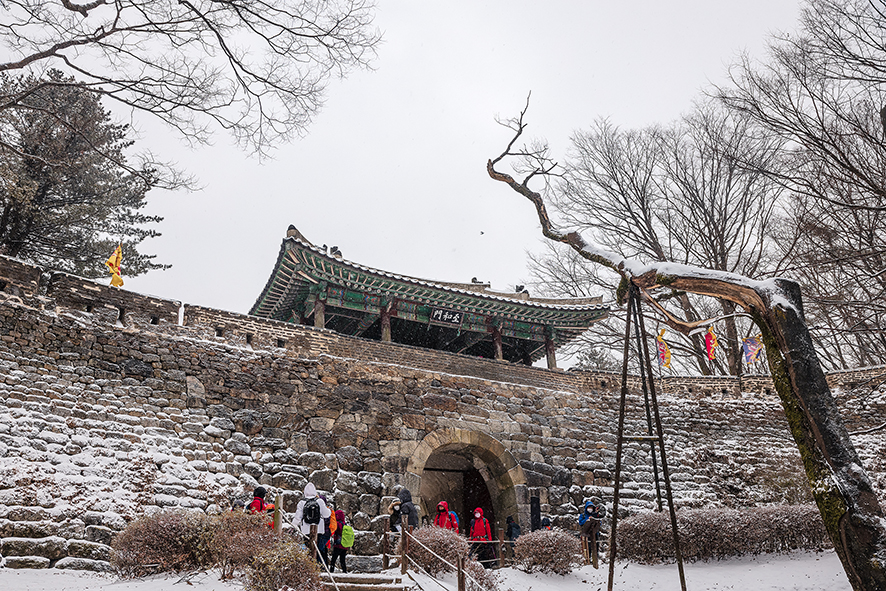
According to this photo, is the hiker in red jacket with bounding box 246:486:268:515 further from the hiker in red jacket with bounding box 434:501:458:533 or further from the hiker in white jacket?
the hiker in red jacket with bounding box 434:501:458:533

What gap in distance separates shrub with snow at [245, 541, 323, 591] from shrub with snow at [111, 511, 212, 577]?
3.01ft

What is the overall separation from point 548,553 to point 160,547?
540cm

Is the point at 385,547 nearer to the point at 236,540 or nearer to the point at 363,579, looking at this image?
the point at 363,579

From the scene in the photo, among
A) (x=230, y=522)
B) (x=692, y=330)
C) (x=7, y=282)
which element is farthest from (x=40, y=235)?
(x=692, y=330)

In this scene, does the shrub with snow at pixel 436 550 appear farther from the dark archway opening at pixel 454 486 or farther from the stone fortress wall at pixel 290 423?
the dark archway opening at pixel 454 486

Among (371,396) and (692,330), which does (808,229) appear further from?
(371,396)

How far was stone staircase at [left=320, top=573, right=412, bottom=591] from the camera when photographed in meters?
6.74

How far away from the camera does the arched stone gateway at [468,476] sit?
37.4ft

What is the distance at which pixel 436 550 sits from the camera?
26.0 feet

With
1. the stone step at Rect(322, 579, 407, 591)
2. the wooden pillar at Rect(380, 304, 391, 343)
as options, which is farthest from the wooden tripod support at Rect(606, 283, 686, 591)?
the wooden pillar at Rect(380, 304, 391, 343)

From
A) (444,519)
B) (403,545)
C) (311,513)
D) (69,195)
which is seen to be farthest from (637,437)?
(69,195)

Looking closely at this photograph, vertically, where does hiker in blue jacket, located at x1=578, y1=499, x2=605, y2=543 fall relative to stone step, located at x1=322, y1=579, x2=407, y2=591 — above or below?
above

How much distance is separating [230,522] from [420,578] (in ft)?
8.17

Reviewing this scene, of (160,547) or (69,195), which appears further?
(69,195)
